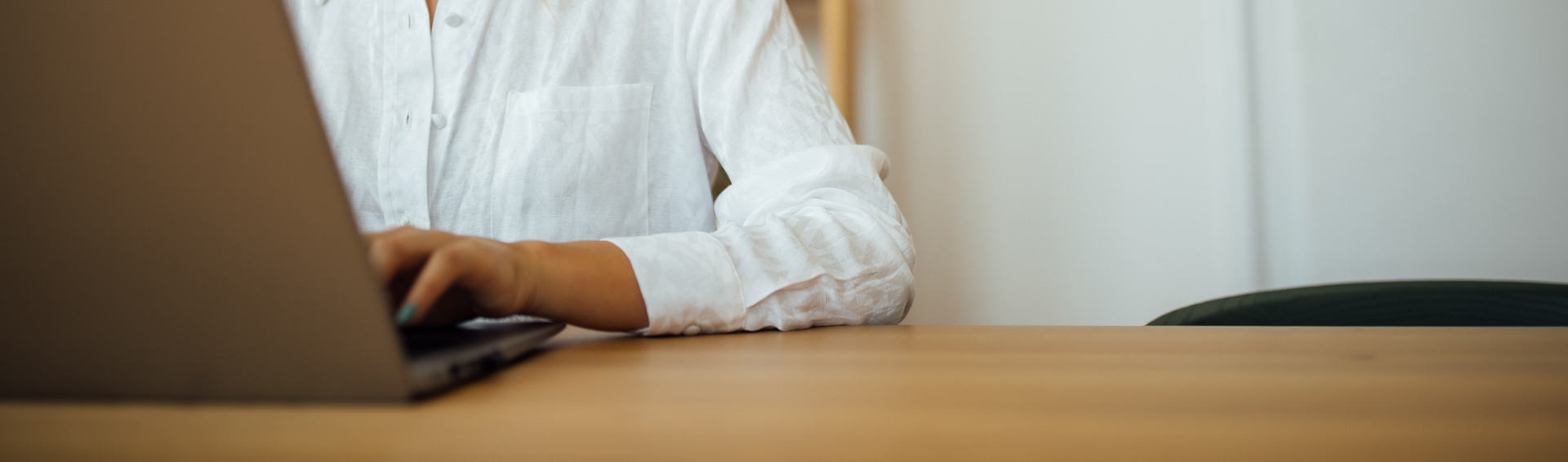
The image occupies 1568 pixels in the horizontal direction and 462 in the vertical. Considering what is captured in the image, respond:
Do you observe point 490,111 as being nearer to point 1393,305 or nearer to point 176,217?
point 176,217

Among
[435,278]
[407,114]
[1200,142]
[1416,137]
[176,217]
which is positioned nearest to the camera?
[176,217]

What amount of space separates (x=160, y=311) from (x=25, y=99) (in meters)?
0.06

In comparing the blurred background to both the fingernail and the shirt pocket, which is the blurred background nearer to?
the shirt pocket

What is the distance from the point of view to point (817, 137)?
63 cm

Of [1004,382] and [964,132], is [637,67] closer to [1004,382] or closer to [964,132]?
[1004,382]

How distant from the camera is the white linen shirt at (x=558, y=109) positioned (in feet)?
2.23

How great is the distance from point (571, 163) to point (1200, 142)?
120cm

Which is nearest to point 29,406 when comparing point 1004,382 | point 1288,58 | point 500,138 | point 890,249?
point 1004,382

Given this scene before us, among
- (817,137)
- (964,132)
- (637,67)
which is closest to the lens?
(817,137)

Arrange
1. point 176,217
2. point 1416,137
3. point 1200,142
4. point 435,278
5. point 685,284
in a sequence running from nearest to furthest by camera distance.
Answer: point 176,217, point 435,278, point 685,284, point 1416,137, point 1200,142

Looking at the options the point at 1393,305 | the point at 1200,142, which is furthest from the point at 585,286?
the point at 1200,142

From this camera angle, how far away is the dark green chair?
754 mm

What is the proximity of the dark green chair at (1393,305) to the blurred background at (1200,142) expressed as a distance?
2.11ft

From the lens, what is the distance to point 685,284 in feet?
1.38
